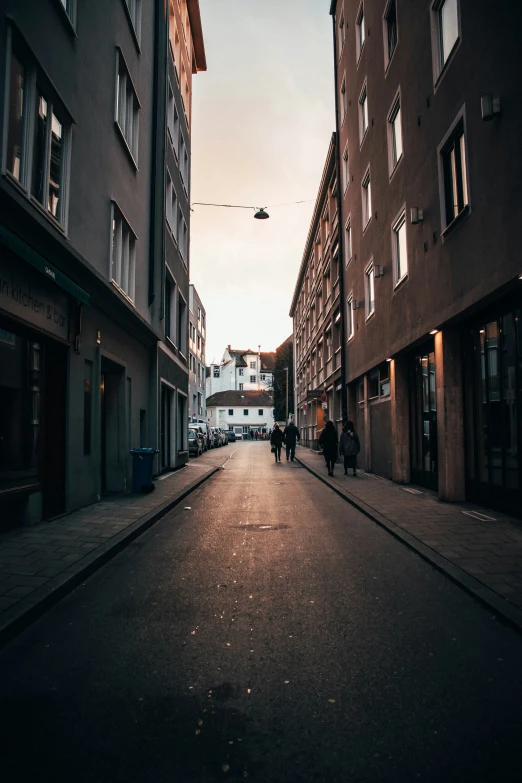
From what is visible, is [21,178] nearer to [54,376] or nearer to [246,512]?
[54,376]

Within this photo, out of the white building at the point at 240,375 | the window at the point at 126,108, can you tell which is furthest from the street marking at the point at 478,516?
the white building at the point at 240,375

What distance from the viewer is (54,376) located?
30.6 feet

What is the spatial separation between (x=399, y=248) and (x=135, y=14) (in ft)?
29.4

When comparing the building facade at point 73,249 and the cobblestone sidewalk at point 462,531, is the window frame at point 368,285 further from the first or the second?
the cobblestone sidewalk at point 462,531

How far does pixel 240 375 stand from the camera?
10475cm

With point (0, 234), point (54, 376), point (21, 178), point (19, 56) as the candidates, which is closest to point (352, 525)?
point (54, 376)

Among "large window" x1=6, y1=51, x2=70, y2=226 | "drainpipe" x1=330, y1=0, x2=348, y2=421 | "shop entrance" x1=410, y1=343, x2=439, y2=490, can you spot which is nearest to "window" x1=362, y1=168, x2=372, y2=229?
"drainpipe" x1=330, y1=0, x2=348, y2=421

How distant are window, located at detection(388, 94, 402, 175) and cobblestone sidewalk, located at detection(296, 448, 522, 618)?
27.4 feet

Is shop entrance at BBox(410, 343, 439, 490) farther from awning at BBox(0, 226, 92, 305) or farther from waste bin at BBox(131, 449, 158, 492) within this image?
awning at BBox(0, 226, 92, 305)

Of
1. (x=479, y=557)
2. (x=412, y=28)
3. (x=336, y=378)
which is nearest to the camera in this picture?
(x=479, y=557)

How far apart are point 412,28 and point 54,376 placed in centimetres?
1073

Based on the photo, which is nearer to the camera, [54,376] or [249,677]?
[249,677]

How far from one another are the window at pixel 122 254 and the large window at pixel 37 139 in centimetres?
297

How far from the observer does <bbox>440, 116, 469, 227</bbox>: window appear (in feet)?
32.0
